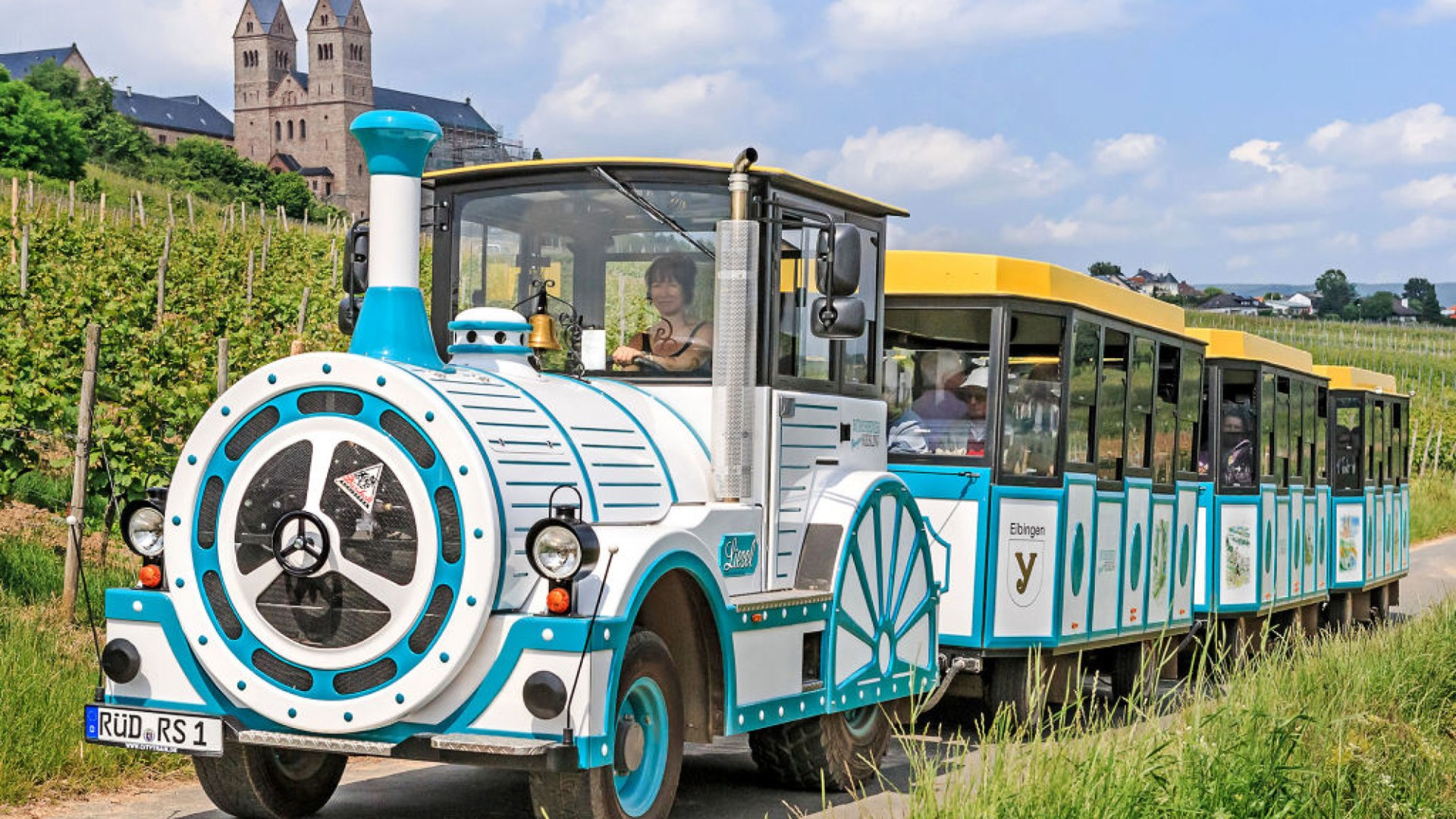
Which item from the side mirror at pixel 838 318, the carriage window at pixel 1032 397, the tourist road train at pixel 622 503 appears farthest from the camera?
the carriage window at pixel 1032 397

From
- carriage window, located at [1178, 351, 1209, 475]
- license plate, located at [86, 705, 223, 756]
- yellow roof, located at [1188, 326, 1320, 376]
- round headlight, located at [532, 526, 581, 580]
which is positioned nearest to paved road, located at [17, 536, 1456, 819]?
license plate, located at [86, 705, 223, 756]

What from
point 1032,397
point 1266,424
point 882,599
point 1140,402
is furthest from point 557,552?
point 1266,424

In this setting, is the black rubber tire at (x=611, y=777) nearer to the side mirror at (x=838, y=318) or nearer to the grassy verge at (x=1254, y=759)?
the grassy verge at (x=1254, y=759)

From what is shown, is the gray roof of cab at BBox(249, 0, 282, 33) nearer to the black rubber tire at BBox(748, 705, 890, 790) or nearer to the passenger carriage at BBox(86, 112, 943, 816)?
the passenger carriage at BBox(86, 112, 943, 816)

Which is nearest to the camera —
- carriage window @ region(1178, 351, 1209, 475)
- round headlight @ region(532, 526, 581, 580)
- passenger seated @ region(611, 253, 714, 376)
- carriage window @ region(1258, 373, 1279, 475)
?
round headlight @ region(532, 526, 581, 580)

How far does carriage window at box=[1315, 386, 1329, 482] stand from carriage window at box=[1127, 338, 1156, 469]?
19.9 feet

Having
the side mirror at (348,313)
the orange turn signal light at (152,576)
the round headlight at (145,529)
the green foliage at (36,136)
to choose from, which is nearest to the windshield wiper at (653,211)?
the side mirror at (348,313)

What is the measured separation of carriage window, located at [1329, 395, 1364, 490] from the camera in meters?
19.9

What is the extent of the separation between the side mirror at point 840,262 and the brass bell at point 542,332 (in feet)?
3.86

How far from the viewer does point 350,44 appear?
172125 mm

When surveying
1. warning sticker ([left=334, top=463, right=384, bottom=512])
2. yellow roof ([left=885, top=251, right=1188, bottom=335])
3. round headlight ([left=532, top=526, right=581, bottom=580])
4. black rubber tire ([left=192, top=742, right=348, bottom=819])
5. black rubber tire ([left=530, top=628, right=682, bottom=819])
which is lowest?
black rubber tire ([left=192, top=742, right=348, bottom=819])

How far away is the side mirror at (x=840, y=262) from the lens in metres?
7.79

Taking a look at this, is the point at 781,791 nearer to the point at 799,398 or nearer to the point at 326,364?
the point at 799,398

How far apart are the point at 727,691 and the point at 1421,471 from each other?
4253cm
